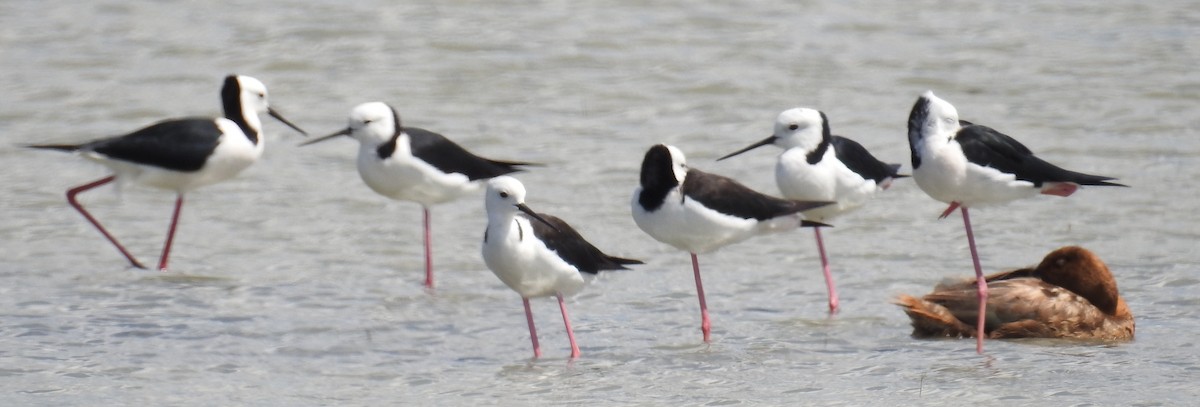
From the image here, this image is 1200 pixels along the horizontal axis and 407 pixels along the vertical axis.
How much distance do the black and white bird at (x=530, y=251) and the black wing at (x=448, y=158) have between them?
1.94 m

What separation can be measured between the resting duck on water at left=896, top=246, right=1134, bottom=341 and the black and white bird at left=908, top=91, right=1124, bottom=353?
145mm

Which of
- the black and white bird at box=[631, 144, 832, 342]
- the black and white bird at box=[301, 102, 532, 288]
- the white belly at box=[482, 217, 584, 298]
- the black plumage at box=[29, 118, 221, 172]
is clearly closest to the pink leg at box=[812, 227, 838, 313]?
the black and white bird at box=[631, 144, 832, 342]

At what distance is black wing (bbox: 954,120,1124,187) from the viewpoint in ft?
21.7

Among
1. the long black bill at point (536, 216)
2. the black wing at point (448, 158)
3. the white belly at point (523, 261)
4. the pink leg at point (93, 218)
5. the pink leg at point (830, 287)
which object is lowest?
the pink leg at point (93, 218)

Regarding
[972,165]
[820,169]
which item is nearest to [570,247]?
[820,169]

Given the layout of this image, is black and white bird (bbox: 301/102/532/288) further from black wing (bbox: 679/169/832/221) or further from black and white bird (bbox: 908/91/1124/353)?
black and white bird (bbox: 908/91/1124/353)

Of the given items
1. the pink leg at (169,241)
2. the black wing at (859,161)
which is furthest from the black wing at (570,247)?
the pink leg at (169,241)

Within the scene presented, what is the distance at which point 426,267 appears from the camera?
8.06 meters

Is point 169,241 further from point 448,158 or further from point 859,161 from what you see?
point 859,161

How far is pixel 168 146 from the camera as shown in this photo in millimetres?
8391

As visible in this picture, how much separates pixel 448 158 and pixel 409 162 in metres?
0.28

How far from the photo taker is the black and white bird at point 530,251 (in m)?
6.29

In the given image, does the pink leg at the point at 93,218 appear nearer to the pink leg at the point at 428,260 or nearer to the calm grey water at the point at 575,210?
the calm grey water at the point at 575,210

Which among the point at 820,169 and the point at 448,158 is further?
the point at 448,158
